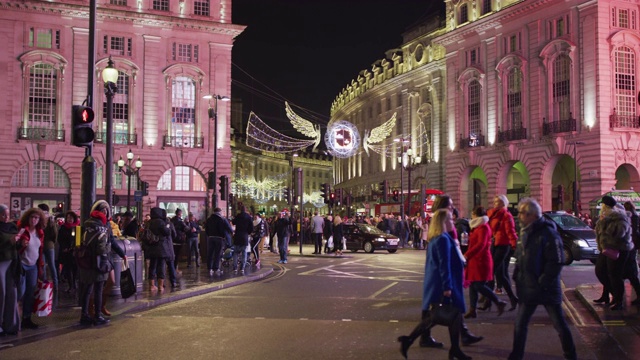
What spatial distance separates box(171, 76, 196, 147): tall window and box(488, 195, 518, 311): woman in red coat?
144 feet

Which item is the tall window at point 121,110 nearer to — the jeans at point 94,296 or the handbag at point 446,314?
the jeans at point 94,296

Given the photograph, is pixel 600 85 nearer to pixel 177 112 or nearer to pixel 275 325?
pixel 177 112

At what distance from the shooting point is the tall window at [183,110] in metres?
54.2

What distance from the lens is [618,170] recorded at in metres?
47.3

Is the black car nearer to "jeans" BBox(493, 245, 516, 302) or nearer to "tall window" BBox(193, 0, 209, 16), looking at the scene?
"jeans" BBox(493, 245, 516, 302)

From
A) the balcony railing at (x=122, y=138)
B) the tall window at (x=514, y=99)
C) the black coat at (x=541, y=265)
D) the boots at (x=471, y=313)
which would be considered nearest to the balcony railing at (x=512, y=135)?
the tall window at (x=514, y=99)

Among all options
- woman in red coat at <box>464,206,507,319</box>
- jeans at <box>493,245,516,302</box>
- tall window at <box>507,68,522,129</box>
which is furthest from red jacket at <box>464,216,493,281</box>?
tall window at <box>507,68,522,129</box>

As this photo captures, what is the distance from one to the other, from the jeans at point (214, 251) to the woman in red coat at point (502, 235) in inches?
348

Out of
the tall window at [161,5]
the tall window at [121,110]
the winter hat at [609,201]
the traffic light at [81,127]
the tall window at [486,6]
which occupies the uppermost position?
the tall window at [161,5]

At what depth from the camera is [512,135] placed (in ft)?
163

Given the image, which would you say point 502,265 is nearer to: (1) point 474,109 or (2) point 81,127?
(2) point 81,127

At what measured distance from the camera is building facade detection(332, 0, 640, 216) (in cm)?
4291

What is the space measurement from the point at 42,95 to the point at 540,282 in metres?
49.8

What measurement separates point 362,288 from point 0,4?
142 ft
